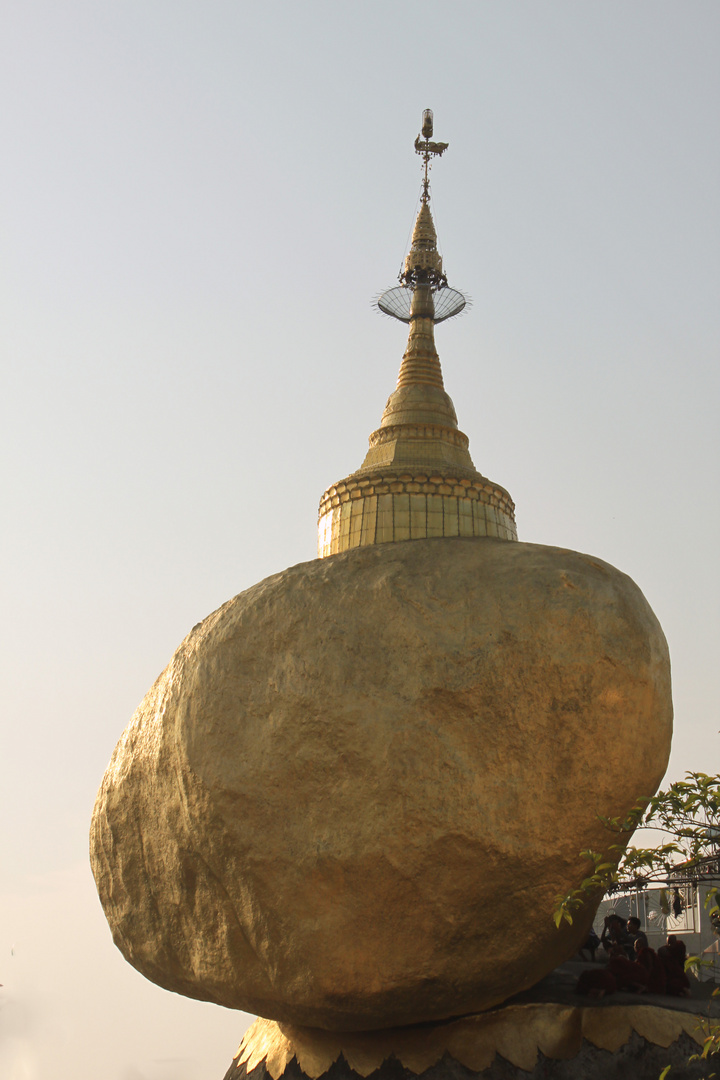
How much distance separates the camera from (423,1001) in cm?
1038

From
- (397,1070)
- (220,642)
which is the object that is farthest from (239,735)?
(397,1070)

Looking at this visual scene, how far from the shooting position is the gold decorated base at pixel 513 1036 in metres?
10.7

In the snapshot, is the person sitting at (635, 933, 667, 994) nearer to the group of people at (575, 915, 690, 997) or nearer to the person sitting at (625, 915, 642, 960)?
the group of people at (575, 915, 690, 997)

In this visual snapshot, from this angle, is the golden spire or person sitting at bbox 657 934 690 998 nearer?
person sitting at bbox 657 934 690 998

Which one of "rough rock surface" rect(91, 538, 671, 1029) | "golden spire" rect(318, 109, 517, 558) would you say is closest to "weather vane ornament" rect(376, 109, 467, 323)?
"golden spire" rect(318, 109, 517, 558)

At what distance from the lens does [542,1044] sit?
10.8 m

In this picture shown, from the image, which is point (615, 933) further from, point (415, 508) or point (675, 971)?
point (415, 508)

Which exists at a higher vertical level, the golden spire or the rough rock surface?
the golden spire

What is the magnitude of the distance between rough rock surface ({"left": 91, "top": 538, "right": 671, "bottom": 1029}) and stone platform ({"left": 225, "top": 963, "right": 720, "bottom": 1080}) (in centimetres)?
47

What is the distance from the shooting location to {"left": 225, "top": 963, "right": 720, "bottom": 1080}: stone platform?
10.5 metres

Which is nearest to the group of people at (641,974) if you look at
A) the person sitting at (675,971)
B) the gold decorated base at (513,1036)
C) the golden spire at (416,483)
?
the person sitting at (675,971)

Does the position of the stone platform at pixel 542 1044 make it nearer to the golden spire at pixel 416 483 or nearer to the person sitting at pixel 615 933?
the person sitting at pixel 615 933

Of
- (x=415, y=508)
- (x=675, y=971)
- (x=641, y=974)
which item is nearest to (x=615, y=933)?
(x=675, y=971)

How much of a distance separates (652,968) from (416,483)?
7651 mm
